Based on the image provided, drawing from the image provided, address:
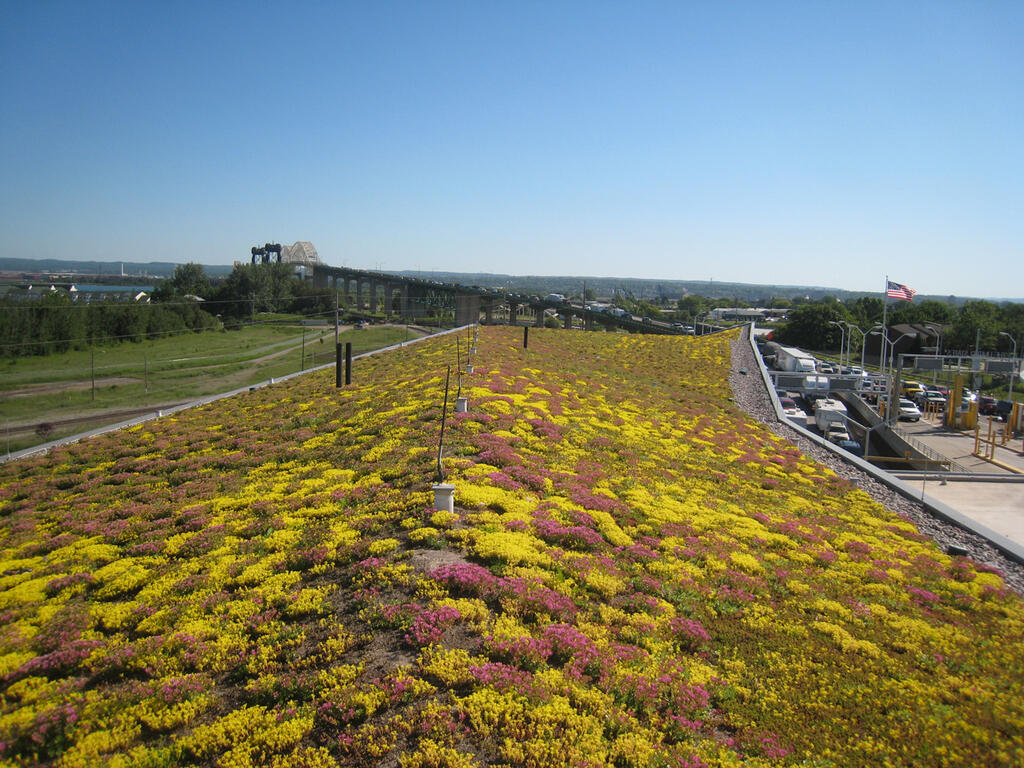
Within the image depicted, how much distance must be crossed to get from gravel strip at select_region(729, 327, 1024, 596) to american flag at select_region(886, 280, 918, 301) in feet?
31.4

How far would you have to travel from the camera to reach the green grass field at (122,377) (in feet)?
80.8

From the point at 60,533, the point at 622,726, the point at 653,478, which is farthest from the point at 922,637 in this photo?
the point at 60,533

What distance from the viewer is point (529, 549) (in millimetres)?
10914

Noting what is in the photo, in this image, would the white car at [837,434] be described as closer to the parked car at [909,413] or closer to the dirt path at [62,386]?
the parked car at [909,413]

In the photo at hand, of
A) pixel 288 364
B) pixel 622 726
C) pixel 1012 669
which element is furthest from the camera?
pixel 288 364

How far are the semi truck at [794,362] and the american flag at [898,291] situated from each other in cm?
1701

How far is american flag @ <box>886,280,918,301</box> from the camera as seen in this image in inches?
1462

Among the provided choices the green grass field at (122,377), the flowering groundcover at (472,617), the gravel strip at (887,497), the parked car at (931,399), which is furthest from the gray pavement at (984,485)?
the green grass field at (122,377)

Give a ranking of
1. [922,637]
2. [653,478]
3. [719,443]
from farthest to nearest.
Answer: [719,443] → [653,478] → [922,637]

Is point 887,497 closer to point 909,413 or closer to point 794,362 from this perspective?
point 909,413

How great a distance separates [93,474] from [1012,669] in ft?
69.0

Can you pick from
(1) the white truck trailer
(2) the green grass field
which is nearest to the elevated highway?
(2) the green grass field

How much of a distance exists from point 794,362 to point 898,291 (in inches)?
776

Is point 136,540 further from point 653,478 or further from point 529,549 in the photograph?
point 653,478
